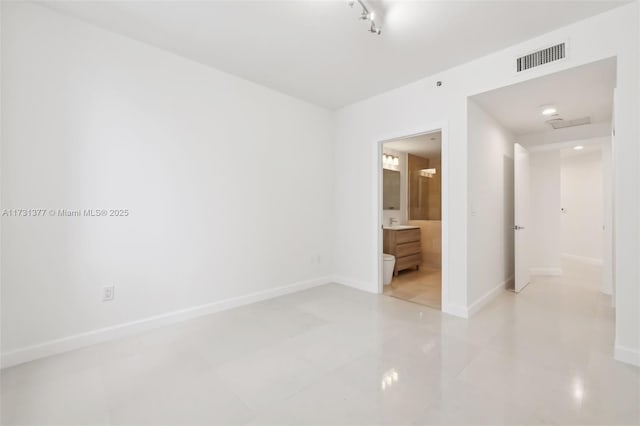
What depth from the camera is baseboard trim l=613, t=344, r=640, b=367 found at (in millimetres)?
2092

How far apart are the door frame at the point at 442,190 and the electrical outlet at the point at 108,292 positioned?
296 cm

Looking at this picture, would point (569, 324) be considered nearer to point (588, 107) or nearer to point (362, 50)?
point (588, 107)

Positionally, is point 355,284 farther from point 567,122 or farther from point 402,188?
point 567,122

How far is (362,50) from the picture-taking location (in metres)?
2.81

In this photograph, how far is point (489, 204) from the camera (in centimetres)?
359

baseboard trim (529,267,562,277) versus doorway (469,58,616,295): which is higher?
doorway (469,58,616,295)

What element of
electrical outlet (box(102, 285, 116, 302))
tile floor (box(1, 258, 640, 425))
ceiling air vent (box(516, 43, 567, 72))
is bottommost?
tile floor (box(1, 258, 640, 425))

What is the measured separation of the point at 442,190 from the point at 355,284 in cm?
184

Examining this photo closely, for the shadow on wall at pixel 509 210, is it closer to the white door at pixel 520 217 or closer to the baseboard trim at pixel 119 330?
the white door at pixel 520 217

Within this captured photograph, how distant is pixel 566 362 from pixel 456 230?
139 cm

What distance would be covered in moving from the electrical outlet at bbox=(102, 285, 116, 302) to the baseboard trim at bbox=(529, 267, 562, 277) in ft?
19.7

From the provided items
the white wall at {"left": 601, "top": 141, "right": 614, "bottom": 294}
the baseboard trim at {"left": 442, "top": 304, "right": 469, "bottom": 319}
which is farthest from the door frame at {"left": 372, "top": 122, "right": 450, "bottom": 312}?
the white wall at {"left": 601, "top": 141, "right": 614, "bottom": 294}

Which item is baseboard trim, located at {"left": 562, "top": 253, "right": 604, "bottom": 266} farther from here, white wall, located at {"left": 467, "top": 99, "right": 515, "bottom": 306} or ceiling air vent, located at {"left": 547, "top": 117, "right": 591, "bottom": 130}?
ceiling air vent, located at {"left": 547, "top": 117, "right": 591, "bottom": 130}

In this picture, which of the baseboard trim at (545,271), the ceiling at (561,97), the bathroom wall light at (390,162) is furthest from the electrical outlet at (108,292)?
the baseboard trim at (545,271)
